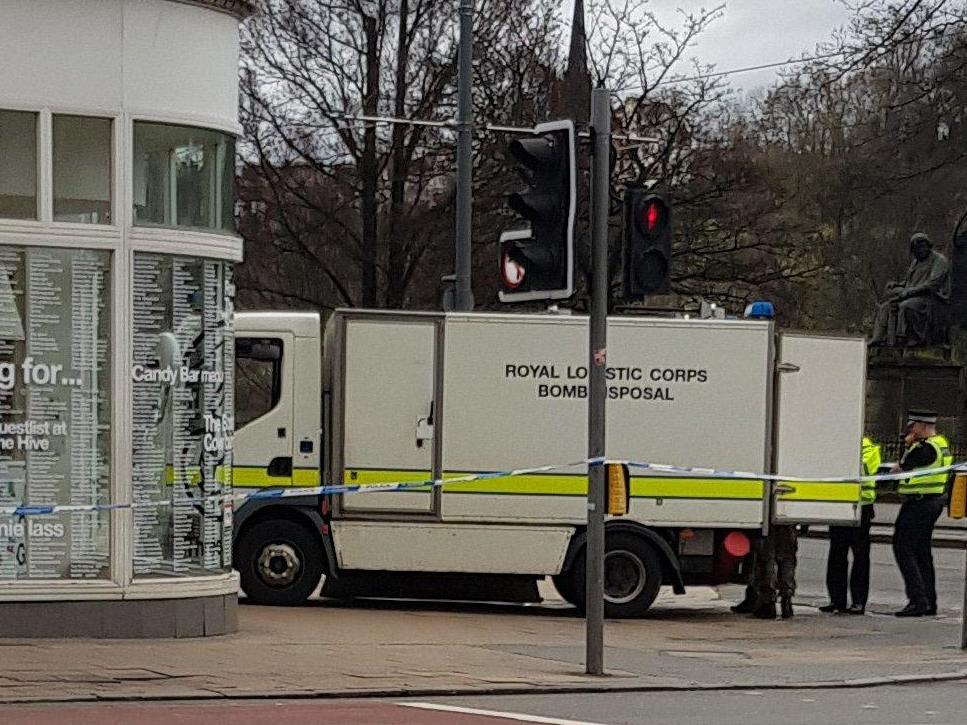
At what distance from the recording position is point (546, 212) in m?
12.0

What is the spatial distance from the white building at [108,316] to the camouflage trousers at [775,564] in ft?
18.8

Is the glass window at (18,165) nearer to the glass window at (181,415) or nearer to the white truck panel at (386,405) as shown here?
the glass window at (181,415)

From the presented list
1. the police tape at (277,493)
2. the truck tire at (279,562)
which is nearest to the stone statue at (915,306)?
the police tape at (277,493)

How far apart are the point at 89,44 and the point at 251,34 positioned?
18.4 metres

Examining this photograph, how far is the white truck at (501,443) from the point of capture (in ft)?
55.4

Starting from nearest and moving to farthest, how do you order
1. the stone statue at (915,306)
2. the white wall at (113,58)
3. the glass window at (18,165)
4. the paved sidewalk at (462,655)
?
the paved sidewalk at (462,655)
the white wall at (113,58)
the glass window at (18,165)
the stone statue at (915,306)

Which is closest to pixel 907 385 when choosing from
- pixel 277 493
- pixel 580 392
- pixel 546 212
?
pixel 580 392

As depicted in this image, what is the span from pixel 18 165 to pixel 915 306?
89.7 feet

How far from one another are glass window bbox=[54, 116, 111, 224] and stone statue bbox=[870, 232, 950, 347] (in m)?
24.6

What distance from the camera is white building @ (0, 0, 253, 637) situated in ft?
42.8

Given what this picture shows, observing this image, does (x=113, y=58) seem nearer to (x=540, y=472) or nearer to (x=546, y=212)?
(x=546, y=212)

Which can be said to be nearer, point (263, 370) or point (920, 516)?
point (263, 370)

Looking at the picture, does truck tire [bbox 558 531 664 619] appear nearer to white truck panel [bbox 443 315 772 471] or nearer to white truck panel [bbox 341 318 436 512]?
white truck panel [bbox 443 315 772 471]

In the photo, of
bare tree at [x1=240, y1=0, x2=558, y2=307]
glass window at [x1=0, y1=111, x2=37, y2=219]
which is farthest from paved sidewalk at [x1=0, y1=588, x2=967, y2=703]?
bare tree at [x1=240, y1=0, x2=558, y2=307]
